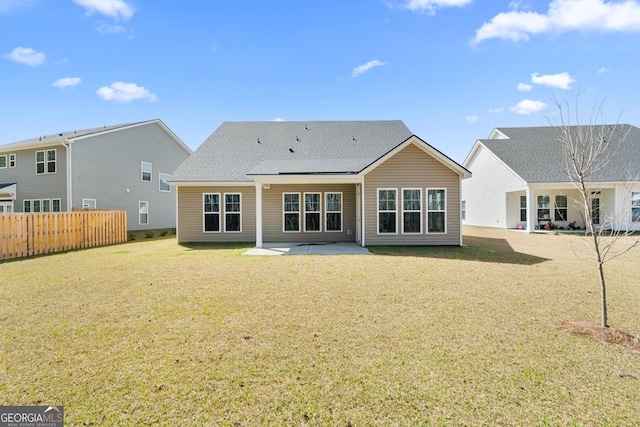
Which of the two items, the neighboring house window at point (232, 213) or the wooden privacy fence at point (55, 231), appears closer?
the wooden privacy fence at point (55, 231)

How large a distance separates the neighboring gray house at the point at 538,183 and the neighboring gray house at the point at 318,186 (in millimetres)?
8789

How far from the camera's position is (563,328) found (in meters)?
4.57

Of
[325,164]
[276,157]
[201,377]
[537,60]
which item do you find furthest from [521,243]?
[201,377]

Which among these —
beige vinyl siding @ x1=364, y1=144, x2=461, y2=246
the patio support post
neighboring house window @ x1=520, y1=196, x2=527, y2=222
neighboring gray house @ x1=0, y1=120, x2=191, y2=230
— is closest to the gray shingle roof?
the patio support post

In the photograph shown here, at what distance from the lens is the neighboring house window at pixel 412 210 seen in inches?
511

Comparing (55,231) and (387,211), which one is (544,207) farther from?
(55,231)

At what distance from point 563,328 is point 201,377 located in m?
5.28

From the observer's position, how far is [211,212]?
15133mm

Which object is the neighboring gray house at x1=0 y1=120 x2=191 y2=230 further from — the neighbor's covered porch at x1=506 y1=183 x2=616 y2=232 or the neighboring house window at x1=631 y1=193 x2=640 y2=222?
the neighboring house window at x1=631 y1=193 x2=640 y2=222

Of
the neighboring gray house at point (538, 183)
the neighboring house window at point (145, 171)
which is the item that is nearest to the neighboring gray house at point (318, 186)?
the neighboring gray house at point (538, 183)

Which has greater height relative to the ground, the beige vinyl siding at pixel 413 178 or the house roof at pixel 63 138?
the house roof at pixel 63 138

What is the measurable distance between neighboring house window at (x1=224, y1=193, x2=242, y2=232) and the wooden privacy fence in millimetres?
6263

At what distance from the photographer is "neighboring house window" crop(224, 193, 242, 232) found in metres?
15.1

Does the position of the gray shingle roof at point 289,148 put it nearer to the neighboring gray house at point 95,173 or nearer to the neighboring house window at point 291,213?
A: the neighboring house window at point 291,213
